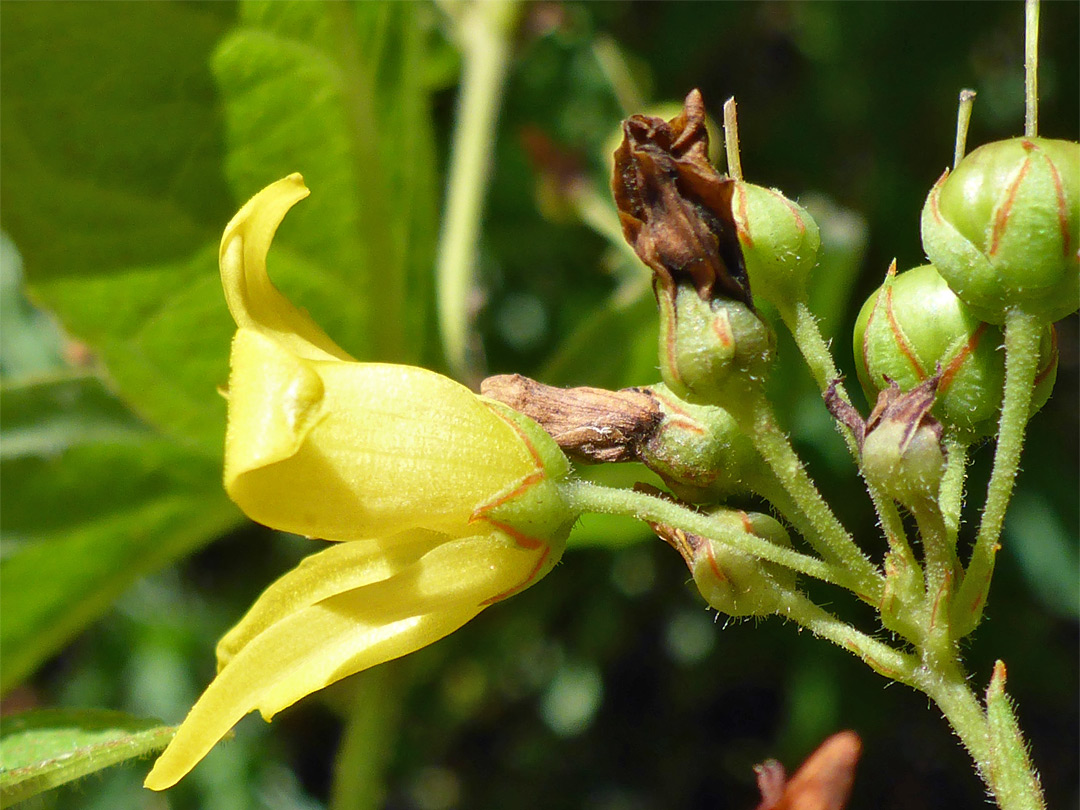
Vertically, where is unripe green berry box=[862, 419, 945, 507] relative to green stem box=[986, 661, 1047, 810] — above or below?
above

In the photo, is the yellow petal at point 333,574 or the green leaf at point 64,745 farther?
the green leaf at point 64,745

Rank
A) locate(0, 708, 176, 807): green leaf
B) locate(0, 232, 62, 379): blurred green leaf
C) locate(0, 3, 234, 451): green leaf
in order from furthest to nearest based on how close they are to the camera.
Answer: locate(0, 232, 62, 379): blurred green leaf
locate(0, 3, 234, 451): green leaf
locate(0, 708, 176, 807): green leaf

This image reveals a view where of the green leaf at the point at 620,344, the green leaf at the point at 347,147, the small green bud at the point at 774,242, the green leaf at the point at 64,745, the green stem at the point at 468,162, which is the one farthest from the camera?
the green stem at the point at 468,162

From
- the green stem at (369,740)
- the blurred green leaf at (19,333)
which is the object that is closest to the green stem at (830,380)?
the green stem at (369,740)

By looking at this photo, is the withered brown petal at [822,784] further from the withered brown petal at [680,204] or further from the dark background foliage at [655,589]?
the dark background foliage at [655,589]

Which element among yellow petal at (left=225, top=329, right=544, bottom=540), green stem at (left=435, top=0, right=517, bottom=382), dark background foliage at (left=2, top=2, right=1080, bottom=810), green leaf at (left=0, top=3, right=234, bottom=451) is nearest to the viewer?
yellow petal at (left=225, top=329, right=544, bottom=540)

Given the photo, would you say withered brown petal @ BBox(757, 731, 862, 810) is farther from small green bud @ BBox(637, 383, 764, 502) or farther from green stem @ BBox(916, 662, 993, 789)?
small green bud @ BBox(637, 383, 764, 502)

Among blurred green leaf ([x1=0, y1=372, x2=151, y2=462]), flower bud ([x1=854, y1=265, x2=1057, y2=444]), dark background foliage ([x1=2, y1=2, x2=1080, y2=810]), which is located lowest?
dark background foliage ([x1=2, y1=2, x2=1080, y2=810])

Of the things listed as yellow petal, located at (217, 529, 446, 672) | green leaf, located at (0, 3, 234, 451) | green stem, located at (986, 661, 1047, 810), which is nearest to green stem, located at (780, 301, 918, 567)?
green stem, located at (986, 661, 1047, 810)
